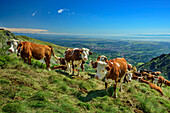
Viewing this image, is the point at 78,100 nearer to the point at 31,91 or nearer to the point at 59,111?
the point at 59,111

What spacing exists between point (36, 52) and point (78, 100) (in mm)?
5754

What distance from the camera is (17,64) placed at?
8227 millimetres

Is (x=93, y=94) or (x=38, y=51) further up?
(x=38, y=51)

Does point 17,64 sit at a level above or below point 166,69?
above

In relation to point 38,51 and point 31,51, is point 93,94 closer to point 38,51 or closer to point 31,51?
point 38,51

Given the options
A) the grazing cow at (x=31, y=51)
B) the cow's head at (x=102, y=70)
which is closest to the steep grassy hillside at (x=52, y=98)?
the grazing cow at (x=31, y=51)

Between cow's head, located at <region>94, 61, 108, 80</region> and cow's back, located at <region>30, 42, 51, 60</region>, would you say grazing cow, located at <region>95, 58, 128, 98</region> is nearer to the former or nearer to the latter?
cow's head, located at <region>94, 61, 108, 80</region>

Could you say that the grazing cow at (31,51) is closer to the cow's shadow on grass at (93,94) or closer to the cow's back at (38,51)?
the cow's back at (38,51)

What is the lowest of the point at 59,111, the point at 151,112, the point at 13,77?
the point at 151,112

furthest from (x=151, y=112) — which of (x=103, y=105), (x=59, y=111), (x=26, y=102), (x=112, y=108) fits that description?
(x=26, y=102)

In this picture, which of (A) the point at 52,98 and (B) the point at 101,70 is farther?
(B) the point at 101,70

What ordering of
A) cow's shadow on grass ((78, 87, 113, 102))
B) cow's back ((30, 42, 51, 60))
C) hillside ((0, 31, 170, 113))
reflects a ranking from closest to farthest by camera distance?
hillside ((0, 31, 170, 113))
cow's shadow on grass ((78, 87, 113, 102))
cow's back ((30, 42, 51, 60))

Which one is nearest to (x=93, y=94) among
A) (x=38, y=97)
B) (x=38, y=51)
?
(x=38, y=97)

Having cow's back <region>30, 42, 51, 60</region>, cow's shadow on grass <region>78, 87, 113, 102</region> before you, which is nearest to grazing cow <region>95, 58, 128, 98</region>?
cow's shadow on grass <region>78, 87, 113, 102</region>
